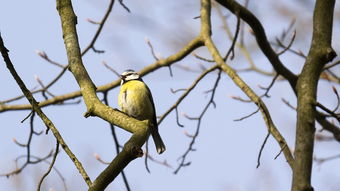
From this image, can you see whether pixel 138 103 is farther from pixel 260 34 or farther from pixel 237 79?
pixel 237 79

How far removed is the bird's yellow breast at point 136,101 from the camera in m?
6.02

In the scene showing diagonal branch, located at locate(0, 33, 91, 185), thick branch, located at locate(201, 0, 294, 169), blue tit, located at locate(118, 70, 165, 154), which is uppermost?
blue tit, located at locate(118, 70, 165, 154)

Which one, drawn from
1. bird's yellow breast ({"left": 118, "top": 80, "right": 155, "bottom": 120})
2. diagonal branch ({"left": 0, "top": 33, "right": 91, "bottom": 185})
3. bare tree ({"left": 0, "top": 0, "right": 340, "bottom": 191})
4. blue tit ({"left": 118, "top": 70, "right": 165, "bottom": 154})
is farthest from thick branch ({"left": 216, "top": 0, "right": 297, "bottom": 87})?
diagonal branch ({"left": 0, "top": 33, "right": 91, "bottom": 185})

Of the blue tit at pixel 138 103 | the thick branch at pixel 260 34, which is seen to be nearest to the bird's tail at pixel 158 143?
the blue tit at pixel 138 103

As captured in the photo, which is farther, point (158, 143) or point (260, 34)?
point (158, 143)

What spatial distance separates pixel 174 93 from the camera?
17.2ft

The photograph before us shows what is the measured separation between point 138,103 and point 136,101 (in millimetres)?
31

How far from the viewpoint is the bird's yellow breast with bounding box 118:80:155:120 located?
602 centimetres

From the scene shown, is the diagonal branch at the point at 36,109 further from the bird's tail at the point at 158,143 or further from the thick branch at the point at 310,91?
the bird's tail at the point at 158,143

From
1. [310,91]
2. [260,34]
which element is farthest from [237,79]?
[310,91]

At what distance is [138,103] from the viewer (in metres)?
6.04

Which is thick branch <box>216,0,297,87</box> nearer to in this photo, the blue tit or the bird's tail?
the blue tit

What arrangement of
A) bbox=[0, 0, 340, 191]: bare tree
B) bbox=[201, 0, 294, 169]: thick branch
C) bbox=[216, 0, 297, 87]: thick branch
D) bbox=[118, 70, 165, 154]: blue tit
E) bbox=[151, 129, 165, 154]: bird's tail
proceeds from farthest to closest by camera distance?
bbox=[151, 129, 165, 154]: bird's tail
bbox=[118, 70, 165, 154]: blue tit
bbox=[216, 0, 297, 87]: thick branch
bbox=[201, 0, 294, 169]: thick branch
bbox=[0, 0, 340, 191]: bare tree

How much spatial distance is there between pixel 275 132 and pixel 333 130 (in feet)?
4.70
